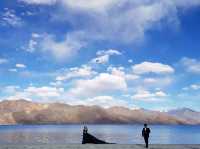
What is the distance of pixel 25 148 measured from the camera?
31.7 m

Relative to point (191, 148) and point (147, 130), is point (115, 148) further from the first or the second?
point (191, 148)

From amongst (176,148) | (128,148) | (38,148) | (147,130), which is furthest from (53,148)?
(176,148)

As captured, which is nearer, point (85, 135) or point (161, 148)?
point (161, 148)

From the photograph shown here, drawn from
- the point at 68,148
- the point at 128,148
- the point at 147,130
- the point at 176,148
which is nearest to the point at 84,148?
the point at 68,148

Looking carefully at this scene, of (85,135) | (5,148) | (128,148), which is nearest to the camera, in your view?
(5,148)

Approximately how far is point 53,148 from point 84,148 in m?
2.66

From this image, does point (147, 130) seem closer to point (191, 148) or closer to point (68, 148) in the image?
point (191, 148)

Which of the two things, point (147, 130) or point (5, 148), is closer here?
point (5, 148)

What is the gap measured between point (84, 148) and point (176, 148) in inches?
329

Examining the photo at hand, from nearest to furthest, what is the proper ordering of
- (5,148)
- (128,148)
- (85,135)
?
(5,148), (128,148), (85,135)

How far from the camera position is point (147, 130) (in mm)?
34562

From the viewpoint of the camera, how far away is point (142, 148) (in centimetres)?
3362

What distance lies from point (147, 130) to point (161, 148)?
2.04 m

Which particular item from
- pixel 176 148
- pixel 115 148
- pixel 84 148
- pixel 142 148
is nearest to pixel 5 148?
pixel 84 148
